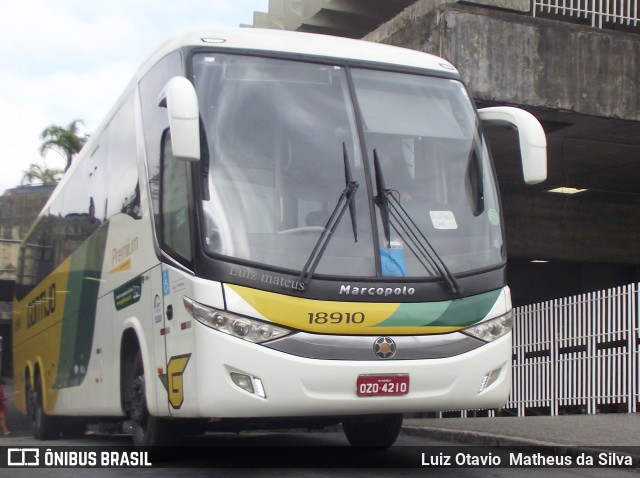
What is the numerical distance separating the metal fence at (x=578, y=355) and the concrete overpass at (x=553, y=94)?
2.67 m

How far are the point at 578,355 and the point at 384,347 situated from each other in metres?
8.93

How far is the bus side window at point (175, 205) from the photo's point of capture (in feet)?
25.3

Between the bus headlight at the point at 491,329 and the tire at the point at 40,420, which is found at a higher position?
the bus headlight at the point at 491,329

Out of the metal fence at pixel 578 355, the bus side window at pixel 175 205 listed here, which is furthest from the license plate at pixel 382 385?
the metal fence at pixel 578 355

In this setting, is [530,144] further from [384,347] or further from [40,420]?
[40,420]

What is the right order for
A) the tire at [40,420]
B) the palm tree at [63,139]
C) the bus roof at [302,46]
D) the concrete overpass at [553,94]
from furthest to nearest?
the palm tree at [63,139]
the tire at [40,420]
the concrete overpass at [553,94]
the bus roof at [302,46]

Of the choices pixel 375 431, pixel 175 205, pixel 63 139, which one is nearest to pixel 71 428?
pixel 375 431

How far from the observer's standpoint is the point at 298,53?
8414 mm

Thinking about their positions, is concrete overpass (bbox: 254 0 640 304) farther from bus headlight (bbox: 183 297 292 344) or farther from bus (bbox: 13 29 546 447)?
bus headlight (bbox: 183 297 292 344)

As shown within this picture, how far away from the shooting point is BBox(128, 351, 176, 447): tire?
8.48 meters

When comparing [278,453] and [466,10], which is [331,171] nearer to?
[278,453]

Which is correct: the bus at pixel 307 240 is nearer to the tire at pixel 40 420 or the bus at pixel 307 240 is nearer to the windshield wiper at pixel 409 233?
the windshield wiper at pixel 409 233

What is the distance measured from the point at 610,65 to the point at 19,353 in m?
10.4

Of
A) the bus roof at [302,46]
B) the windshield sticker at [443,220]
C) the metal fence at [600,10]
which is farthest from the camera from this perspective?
the metal fence at [600,10]
